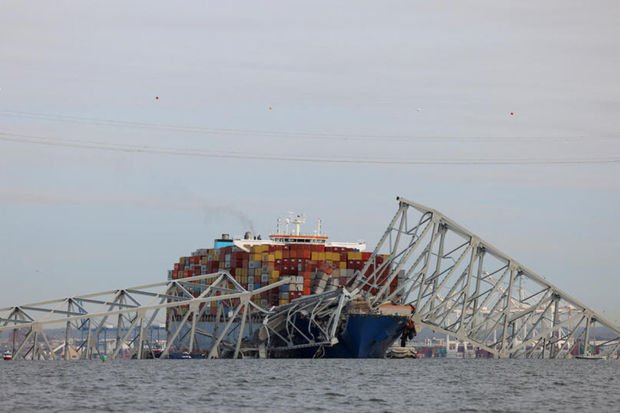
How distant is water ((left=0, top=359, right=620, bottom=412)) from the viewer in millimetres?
62906

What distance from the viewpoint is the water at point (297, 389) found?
62.9 metres

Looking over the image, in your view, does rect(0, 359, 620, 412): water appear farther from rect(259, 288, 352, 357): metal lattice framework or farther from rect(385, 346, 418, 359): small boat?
rect(385, 346, 418, 359): small boat

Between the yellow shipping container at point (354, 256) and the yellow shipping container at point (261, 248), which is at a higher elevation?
the yellow shipping container at point (261, 248)

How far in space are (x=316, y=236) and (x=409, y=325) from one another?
31325mm

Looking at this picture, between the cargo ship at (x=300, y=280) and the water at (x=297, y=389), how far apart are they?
14.8 m

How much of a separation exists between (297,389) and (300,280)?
55647 mm

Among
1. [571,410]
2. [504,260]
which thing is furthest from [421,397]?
[504,260]

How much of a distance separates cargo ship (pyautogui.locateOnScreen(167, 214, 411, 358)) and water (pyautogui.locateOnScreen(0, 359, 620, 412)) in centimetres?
1478

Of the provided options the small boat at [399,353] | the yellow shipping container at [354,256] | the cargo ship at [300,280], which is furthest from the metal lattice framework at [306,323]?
the small boat at [399,353]

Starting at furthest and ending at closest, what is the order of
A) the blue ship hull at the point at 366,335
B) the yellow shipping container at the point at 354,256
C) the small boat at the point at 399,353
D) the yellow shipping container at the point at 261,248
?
1. the yellow shipping container at the point at 261,248
2. the small boat at the point at 399,353
3. the yellow shipping container at the point at 354,256
4. the blue ship hull at the point at 366,335

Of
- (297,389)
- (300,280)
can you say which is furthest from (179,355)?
(297,389)

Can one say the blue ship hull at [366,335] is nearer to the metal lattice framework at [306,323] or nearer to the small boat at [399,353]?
the metal lattice framework at [306,323]

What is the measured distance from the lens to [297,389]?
243 feet

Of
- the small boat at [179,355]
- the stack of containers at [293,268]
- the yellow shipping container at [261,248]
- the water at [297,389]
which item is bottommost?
the water at [297,389]
